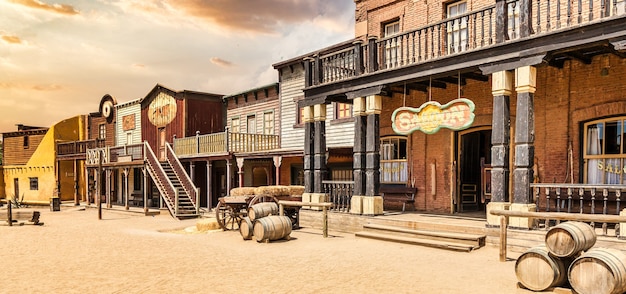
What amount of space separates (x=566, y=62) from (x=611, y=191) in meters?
3.21

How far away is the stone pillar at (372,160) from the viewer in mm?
12617

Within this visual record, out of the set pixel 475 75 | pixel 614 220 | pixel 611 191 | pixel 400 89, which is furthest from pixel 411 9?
pixel 614 220

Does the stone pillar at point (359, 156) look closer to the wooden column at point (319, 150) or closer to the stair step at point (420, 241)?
the stair step at point (420, 241)

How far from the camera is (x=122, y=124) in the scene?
30.8 metres

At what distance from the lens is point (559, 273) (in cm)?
646

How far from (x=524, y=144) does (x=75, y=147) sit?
2844 cm

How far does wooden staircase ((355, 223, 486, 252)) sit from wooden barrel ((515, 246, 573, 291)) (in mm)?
2826

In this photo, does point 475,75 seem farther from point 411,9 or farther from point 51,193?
point 51,193

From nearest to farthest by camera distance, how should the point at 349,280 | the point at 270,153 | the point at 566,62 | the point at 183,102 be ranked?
the point at 349,280, the point at 566,62, the point at 270,153, the point at 183,102

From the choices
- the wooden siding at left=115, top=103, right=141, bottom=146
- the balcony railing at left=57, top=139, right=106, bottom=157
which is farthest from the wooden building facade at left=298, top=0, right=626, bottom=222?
the balcony railing at left=57, top=139, right=106, bottom=157

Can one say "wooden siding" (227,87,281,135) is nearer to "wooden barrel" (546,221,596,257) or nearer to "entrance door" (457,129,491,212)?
"entrance door" (457,129,491,212)

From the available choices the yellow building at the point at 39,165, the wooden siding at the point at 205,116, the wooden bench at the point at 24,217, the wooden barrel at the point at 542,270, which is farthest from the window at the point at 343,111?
the yellow building at the point at 39,165

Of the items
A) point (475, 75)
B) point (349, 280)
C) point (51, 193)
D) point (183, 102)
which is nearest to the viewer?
point (349, 280)

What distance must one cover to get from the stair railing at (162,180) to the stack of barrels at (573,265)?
15.4 metres
